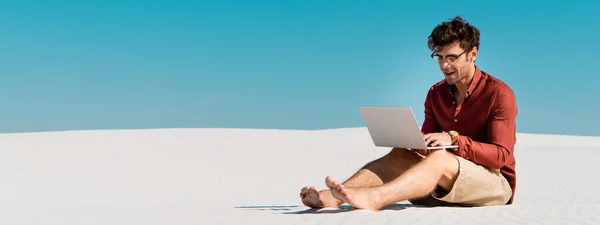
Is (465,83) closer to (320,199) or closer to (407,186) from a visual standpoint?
(407,186)

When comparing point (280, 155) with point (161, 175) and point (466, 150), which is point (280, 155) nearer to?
point (161, 175)

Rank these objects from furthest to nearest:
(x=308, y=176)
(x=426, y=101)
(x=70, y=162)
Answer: (x=70, y=162) < (x=308, y=176) < (x=426, y=101)

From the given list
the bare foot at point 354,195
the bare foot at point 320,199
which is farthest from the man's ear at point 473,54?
the bare foot at point 320,199

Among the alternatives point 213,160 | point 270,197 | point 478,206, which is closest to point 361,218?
point 478,206

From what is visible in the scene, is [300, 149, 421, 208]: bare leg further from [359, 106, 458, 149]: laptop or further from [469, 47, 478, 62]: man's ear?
[469, 47, 478, 62]: man's ear

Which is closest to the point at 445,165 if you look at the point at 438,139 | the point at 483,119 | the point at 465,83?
the point at 438,139

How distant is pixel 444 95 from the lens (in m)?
6.11

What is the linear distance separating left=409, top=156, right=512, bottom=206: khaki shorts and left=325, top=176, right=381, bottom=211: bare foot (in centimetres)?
64

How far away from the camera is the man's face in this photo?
5617mm

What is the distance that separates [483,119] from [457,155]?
39 cm

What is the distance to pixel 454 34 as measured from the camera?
556 centimetres

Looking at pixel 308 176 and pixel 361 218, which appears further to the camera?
pixel 308 176

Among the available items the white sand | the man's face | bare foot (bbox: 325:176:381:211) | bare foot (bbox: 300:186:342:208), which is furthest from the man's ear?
bare foot (bbox: 300:186:342:208)

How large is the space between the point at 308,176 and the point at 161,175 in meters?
2.85
